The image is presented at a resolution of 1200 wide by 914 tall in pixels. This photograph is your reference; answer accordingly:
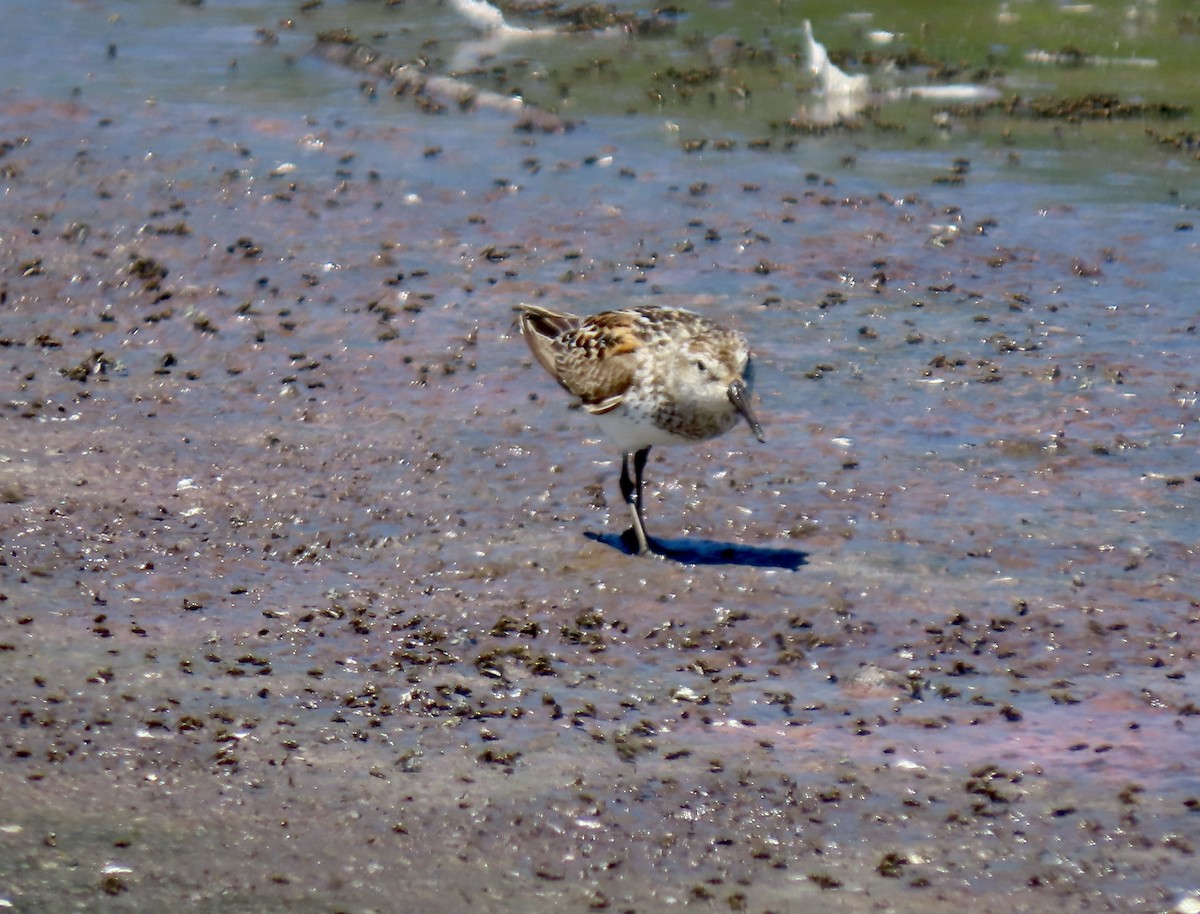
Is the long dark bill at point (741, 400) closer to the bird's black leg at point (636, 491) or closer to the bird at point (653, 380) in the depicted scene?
the bird at point (653, 380)

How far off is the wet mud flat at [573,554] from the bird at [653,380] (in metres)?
0.59

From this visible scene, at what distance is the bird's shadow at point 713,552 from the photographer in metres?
8.84

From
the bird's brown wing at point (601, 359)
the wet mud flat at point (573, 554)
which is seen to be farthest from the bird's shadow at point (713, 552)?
the bird's brown wing at point (601, 359)

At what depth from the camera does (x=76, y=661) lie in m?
7.67

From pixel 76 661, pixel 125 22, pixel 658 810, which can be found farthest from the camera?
pixel 125 22

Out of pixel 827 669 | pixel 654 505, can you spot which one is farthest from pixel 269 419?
pixel 827 669

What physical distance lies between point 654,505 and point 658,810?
3.20m

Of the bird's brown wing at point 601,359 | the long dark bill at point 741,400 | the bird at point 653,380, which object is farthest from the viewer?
the bird's brown wing at point 601,359

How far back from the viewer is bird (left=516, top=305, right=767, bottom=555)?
27.8 ft

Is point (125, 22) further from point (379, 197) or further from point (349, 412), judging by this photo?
point (349, 412)

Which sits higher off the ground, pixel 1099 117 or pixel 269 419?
pixel 1099 117

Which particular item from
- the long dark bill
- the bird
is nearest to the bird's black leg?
the bird

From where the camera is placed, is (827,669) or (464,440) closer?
(827,669)

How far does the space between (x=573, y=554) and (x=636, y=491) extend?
1.38 ft
